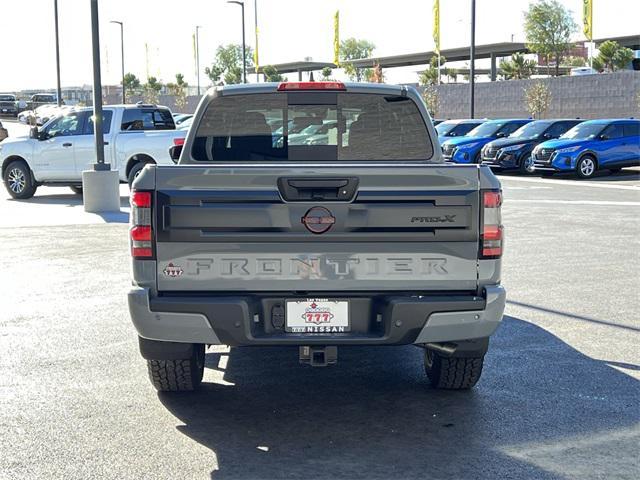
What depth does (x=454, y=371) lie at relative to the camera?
5.80 metres

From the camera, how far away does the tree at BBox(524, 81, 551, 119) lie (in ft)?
171

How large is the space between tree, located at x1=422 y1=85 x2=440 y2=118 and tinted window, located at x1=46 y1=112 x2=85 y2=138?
43.2 metres

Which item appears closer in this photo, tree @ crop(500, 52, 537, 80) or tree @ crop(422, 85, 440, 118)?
tree @ crop(422, 85, 440, 118)

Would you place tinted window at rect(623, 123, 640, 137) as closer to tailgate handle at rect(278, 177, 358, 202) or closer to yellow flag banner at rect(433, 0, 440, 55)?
tailgate handle at rect(278, 177, 358, 202)

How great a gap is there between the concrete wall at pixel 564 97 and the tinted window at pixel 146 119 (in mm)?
32740

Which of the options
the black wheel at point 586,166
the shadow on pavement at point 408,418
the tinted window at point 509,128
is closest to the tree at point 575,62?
the tinted window at point 509,128

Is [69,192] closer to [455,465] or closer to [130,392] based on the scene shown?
[130,392]

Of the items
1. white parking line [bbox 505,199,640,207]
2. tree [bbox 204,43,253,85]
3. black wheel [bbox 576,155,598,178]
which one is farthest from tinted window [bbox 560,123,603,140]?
tree [bbox 204,43,253,85]

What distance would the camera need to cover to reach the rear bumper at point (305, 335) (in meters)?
4.94

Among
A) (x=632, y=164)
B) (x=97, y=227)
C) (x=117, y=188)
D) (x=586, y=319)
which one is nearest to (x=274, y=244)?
(x=586, y=319)

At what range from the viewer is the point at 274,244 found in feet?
16.1

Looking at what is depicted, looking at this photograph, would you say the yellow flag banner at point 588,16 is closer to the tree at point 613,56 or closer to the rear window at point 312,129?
the tree at point 613,56

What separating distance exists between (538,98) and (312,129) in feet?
157

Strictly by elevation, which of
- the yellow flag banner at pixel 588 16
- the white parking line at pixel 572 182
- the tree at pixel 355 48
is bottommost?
the white parking line at pixel 572 182
